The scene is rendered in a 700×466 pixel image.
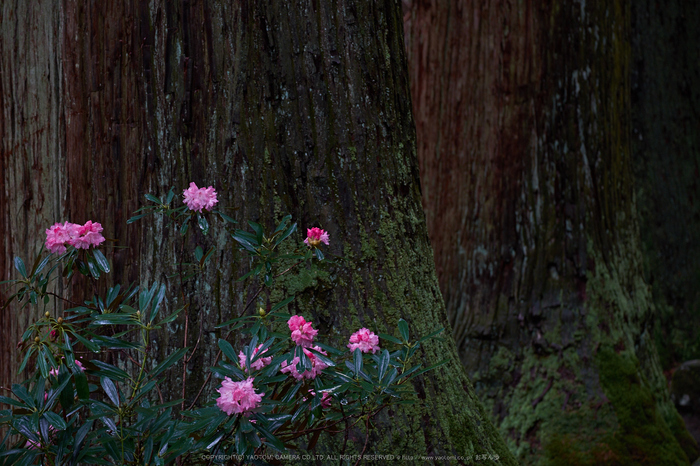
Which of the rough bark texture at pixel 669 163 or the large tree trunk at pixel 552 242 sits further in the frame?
the rough bark texture at pixel 669 163

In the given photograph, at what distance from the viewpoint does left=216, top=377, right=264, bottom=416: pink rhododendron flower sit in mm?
1415

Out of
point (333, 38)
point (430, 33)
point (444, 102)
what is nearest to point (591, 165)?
point (444, 102)

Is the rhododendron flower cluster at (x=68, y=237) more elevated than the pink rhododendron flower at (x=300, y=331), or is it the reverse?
the rhododendron flower cluster at (x=68, y=237)

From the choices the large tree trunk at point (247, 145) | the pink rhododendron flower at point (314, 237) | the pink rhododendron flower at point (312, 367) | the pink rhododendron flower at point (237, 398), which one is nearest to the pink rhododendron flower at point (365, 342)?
the pink rhododendron flower at point (312, 367)

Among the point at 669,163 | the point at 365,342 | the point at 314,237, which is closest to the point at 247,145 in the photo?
the point at 314,237

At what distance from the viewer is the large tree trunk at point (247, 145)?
2289 mm

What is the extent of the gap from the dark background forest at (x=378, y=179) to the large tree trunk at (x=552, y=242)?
1 cm

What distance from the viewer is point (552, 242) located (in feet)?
13.9

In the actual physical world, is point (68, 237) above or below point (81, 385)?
above

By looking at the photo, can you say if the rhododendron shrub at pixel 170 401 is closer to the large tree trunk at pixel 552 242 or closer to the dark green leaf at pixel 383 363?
the dark green leaf at pixel 383 363

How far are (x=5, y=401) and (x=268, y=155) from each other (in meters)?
1.15

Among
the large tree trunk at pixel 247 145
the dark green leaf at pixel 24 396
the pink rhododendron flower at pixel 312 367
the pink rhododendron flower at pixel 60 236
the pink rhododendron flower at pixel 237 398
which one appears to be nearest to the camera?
the pink rhododendron flower at pixel 237 398

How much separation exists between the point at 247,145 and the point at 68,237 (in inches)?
29.0

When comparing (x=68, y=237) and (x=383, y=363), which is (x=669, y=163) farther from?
(x=68, y=237)
